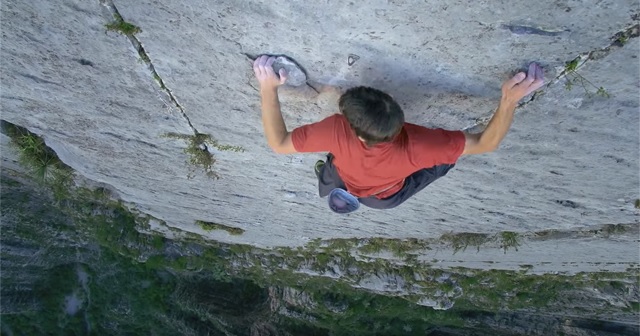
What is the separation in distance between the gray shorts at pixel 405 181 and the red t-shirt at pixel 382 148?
364 mm

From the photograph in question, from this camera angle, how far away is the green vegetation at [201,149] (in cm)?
534

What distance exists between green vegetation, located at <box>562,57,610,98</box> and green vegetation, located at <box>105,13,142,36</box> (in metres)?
3.23

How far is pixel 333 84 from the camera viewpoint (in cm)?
385

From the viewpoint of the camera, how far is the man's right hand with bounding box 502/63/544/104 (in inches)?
133

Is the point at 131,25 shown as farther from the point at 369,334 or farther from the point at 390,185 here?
the point at 369,334

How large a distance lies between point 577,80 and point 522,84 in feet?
1.39

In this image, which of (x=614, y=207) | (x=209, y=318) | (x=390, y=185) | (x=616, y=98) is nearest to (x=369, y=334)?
(x=209, y=318)

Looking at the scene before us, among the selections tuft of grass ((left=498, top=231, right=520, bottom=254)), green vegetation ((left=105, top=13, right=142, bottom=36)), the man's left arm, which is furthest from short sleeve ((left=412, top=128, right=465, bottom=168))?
tuft of grass ((left=498, top=231, right=520, bottom=254))

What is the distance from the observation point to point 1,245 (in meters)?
10.7

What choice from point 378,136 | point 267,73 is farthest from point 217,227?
point 378,136

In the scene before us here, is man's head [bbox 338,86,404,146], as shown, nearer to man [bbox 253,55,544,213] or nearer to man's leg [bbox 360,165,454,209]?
man [bbox 253,55,544,213]

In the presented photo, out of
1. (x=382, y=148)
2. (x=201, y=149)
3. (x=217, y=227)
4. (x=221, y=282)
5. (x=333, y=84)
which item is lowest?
(x=221, y=282)

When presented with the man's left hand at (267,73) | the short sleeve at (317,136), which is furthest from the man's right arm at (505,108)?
the man's left hand at (267,73)

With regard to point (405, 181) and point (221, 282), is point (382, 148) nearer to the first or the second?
point (405, 181)
